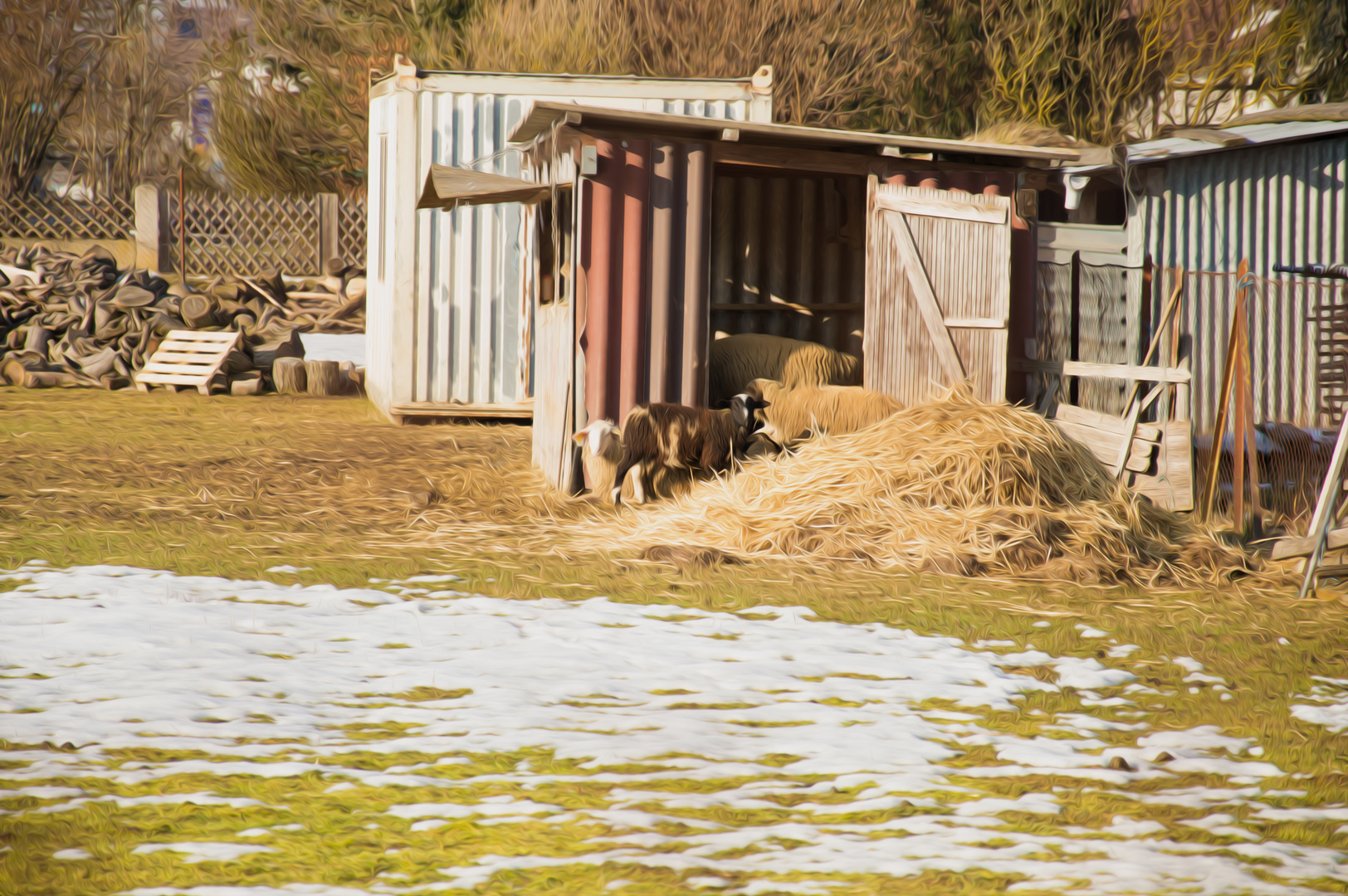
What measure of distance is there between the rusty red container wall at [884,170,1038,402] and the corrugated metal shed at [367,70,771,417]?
358 centimetres

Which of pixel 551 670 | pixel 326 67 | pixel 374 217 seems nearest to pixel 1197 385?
pixel 551 670

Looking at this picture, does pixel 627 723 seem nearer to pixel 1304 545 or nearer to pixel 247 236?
pixel 1304 545

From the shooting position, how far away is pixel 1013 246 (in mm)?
10320

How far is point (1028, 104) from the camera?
23766 millimetres

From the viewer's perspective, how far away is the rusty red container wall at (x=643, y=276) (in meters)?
9.29

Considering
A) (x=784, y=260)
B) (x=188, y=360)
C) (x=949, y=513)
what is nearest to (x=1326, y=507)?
(x=949, y=513)

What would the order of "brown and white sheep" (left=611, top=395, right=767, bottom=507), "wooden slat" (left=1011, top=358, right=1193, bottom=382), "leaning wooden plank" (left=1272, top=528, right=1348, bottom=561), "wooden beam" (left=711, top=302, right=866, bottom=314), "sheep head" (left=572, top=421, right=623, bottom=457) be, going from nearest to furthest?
"leaning wooden plank" (left=1272, top=528, right=1348, bottom=561) < "wooden slat" (left=1011, top=358, right=1193, bottom=382) < "sheep head" (left=572, top=421, right=623, bottom=457) < "brown and white sheep" (left=611, top=395, right=767, bottom=507) < "wooden beam" (left=711, top=302, right=866, bottom=314)

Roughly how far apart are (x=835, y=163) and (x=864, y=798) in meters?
7.06

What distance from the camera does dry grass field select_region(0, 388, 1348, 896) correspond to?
333 centimetres

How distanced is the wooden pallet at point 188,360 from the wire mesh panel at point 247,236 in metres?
4.30

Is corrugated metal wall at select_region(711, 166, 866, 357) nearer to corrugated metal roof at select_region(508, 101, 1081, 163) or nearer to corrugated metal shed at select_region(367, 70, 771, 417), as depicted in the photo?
corrugated metal shed at select_region(367, 70, 771, 417)

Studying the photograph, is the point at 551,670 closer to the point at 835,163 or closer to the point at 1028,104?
the point at 835,163

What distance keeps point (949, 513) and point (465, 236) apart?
766 centimetres

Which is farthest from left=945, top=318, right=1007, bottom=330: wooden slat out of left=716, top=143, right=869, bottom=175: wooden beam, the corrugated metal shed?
the corrugated metal shed
